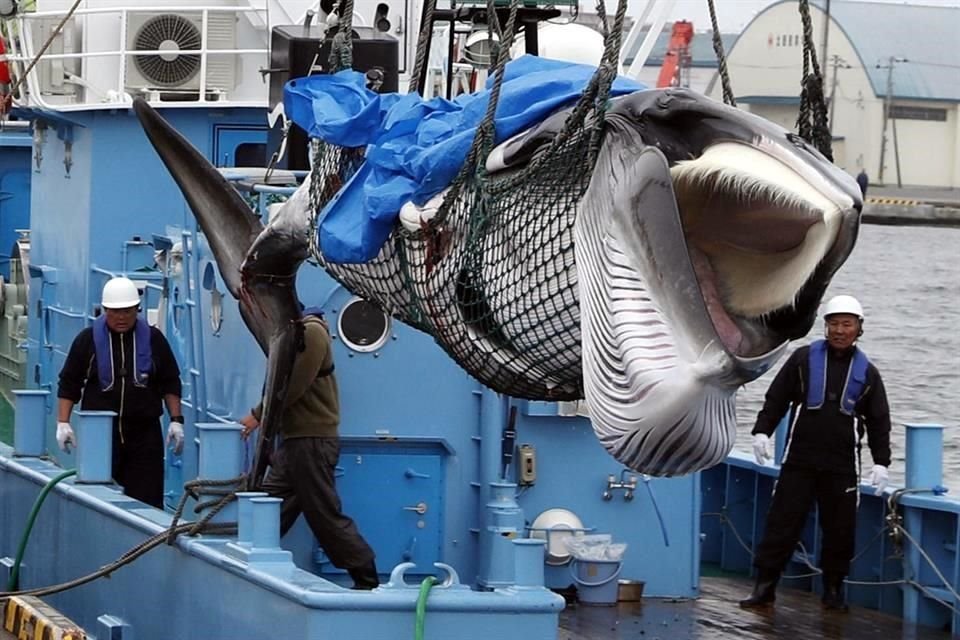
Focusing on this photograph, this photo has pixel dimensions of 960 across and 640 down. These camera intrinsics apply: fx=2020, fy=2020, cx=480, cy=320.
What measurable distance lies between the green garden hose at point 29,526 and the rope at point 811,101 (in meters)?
5.98

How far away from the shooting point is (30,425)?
11.1m

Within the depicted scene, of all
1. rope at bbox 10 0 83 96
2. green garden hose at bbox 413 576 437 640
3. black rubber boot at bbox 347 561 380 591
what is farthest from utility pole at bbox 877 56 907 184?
green garden hose at bbox 413 576 437 640

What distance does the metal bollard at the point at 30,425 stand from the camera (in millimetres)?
11000

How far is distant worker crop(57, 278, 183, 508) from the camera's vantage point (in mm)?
10727

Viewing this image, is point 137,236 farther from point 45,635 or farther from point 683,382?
point 683,382

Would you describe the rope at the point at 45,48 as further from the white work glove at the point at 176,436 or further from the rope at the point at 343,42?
the rope at the point at 343,42

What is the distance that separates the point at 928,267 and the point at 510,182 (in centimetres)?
5185

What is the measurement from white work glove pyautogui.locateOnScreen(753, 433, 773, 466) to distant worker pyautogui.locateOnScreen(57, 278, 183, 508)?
311 centimetres

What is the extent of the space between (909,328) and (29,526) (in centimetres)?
3041

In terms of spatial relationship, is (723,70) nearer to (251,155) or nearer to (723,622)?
(723,622)

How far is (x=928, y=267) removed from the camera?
2185 inches

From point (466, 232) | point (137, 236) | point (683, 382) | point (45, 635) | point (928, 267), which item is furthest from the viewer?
point (928, 267)

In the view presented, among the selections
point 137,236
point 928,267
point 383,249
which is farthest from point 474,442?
point 928,267

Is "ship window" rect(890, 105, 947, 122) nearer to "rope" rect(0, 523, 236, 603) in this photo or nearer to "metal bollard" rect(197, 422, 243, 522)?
"rope" rect(0, 523, 236, 603)
